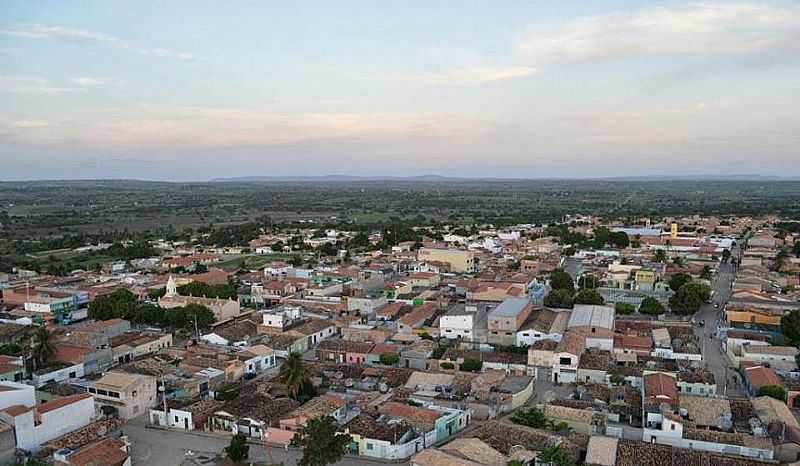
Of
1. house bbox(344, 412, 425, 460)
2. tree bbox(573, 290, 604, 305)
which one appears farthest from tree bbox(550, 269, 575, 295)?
house bbox(344, 412, 425, 460)

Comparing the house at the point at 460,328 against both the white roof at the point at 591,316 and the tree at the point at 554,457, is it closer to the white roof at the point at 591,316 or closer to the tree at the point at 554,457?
the white roof at the point at 591,316

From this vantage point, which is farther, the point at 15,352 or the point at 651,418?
the point at 15,352

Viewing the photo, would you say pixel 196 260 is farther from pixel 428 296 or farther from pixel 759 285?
pixel 759 285

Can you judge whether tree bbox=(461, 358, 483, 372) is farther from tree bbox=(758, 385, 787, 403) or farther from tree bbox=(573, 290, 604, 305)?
tree bbox=(573, 290, 604, 305)

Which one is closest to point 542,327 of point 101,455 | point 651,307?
point 651,307

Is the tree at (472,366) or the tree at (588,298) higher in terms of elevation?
the tree at (588,298)

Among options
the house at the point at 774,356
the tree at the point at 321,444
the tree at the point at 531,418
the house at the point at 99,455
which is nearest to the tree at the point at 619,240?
the house at the point at 774,356

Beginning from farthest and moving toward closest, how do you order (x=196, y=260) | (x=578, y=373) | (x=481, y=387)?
(x=196, y=260), (x=578, y=373), (x=481, y=387)

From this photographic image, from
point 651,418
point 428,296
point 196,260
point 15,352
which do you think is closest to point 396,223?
point 196,260

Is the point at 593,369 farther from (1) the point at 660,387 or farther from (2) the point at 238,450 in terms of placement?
(2) the point at 238,450
